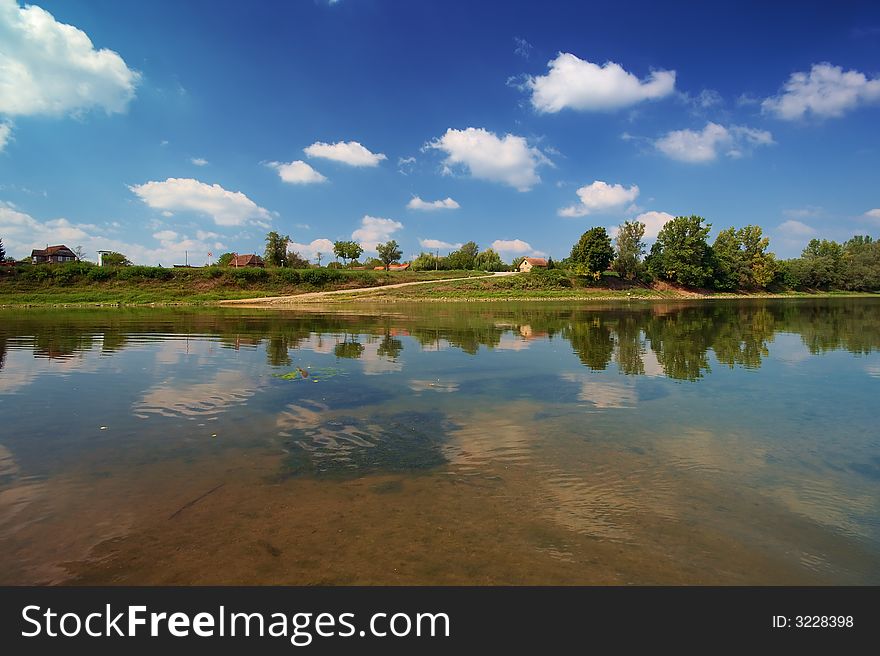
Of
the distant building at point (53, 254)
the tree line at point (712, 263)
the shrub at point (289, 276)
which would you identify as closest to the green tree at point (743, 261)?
the tree line at point (712, 263)

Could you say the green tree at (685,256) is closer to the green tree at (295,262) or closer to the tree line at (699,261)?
the tree line at (699,261)

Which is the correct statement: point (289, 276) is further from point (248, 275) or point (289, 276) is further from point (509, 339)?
point (509, 339)

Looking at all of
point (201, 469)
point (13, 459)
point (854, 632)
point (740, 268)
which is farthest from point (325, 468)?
point (740, 268)

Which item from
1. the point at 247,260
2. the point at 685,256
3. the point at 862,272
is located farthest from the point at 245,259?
the point at 862,272

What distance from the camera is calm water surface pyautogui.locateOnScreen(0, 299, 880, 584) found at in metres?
5.12

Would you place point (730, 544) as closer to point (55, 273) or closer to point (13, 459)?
point (13, 459)

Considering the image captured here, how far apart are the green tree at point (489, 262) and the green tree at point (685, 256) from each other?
190 ft

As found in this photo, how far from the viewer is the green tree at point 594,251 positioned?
94188mm

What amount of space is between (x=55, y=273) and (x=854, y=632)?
93.6m

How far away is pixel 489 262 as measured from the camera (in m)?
157

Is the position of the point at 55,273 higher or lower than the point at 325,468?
higher

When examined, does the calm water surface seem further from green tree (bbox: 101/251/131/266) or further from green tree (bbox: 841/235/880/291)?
green tree (bbox: 841/235/880/291)

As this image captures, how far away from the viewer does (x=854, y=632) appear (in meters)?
4.32

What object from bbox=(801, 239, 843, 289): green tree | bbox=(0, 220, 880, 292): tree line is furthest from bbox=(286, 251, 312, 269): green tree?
bbox=(801, 239, 843, 289): green tree
